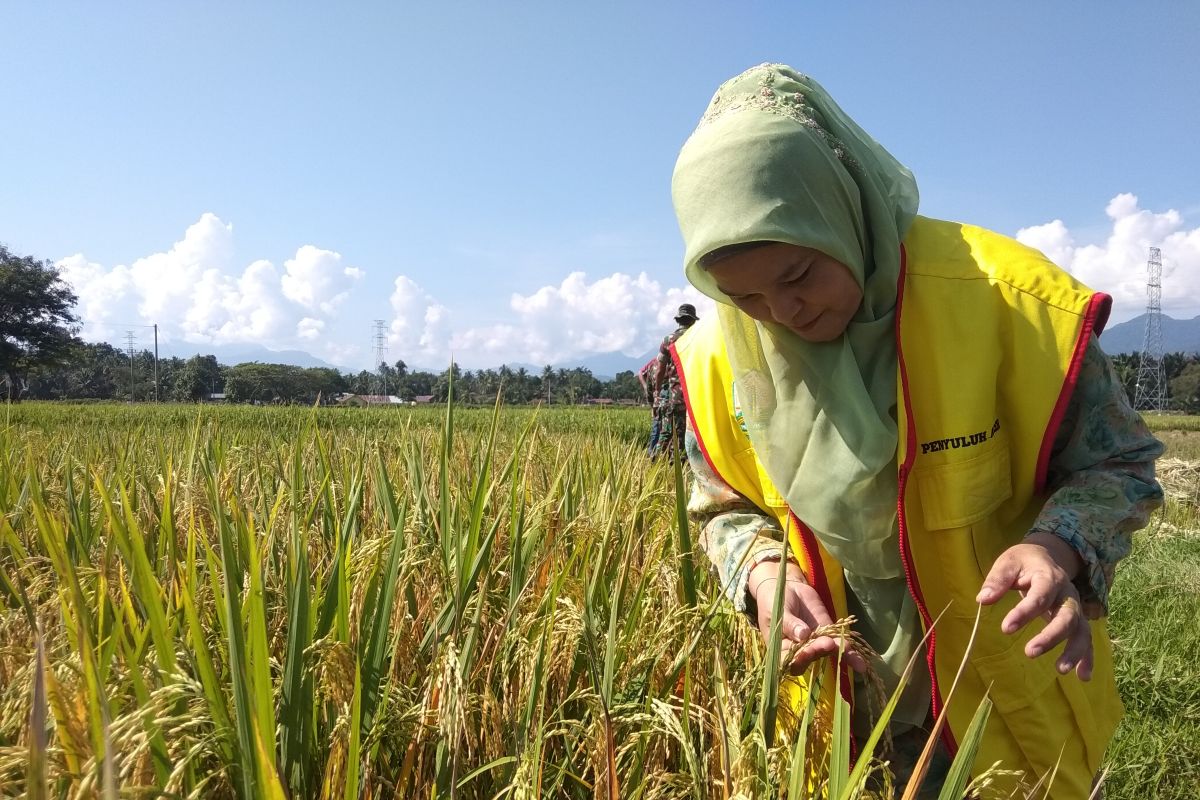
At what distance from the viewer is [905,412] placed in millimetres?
1086

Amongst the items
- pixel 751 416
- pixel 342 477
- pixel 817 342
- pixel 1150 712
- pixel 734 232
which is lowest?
pixel 1150 712

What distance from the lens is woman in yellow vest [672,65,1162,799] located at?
1.05 metres

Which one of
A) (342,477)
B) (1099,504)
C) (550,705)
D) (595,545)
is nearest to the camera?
(1099,504)

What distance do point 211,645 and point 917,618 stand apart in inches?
46.0

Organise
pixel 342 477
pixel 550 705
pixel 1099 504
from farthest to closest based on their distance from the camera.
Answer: pixel 342 477 < pixel 550 705 < pixel 1099 504

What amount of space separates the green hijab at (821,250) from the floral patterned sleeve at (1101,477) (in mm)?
256

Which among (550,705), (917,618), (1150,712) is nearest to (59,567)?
(550,705)

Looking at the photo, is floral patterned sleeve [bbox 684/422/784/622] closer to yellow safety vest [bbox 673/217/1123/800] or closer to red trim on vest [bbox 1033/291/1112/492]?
yellow safety vest [bbox 673/217/1123/800]

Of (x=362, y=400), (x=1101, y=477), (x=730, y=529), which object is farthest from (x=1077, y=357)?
(x=362, y=400)

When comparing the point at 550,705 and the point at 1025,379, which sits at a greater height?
the point at 1025,379

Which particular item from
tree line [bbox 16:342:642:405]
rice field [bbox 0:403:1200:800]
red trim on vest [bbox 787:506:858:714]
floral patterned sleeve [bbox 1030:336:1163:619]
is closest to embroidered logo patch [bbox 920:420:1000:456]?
floral patterned sleeve [bbox 1030:336:1163:619]

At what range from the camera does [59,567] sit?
0.96 meters

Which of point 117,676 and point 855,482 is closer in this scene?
point 117,676

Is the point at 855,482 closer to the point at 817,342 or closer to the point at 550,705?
the point at 817,342
